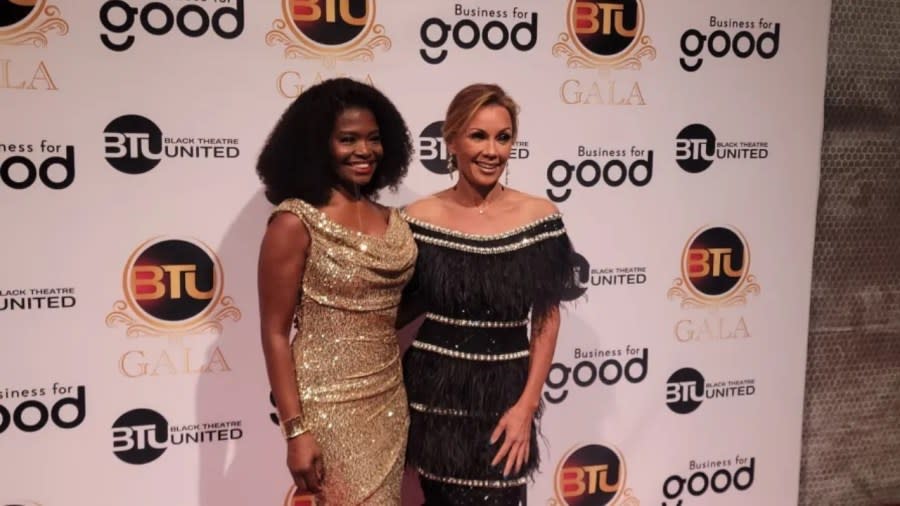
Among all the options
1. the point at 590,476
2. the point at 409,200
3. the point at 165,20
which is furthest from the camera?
the point at 590,476

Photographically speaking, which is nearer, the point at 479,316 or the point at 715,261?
the point at 479,316

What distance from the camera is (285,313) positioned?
68.7 inches

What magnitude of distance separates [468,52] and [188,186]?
923 millimetres

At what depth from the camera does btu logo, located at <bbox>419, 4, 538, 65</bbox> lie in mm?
2385

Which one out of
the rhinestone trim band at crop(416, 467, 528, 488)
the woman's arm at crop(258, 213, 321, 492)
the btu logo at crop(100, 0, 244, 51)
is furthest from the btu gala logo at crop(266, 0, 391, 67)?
the rhinestone trim band at crop(416, 467, 528, 488)

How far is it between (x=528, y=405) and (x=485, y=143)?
2.11ft

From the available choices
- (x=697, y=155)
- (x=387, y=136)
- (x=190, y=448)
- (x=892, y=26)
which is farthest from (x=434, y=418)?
(x=892, y=26)

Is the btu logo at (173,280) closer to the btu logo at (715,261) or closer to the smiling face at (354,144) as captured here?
the smiling face at (354,144)

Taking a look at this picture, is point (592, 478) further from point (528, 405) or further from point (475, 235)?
point (475, 235)

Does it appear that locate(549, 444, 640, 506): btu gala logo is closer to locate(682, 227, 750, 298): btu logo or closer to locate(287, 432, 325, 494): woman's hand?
locate(682, 227, 750, 298): btu logo

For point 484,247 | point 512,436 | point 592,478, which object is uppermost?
point 484,247

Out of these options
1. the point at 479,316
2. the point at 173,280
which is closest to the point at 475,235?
the point at 479,316

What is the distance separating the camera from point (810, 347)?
9.77 feet

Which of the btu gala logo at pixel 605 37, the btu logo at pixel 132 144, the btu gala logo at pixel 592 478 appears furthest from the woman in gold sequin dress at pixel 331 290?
the btu gala logo at pixel 592 478
